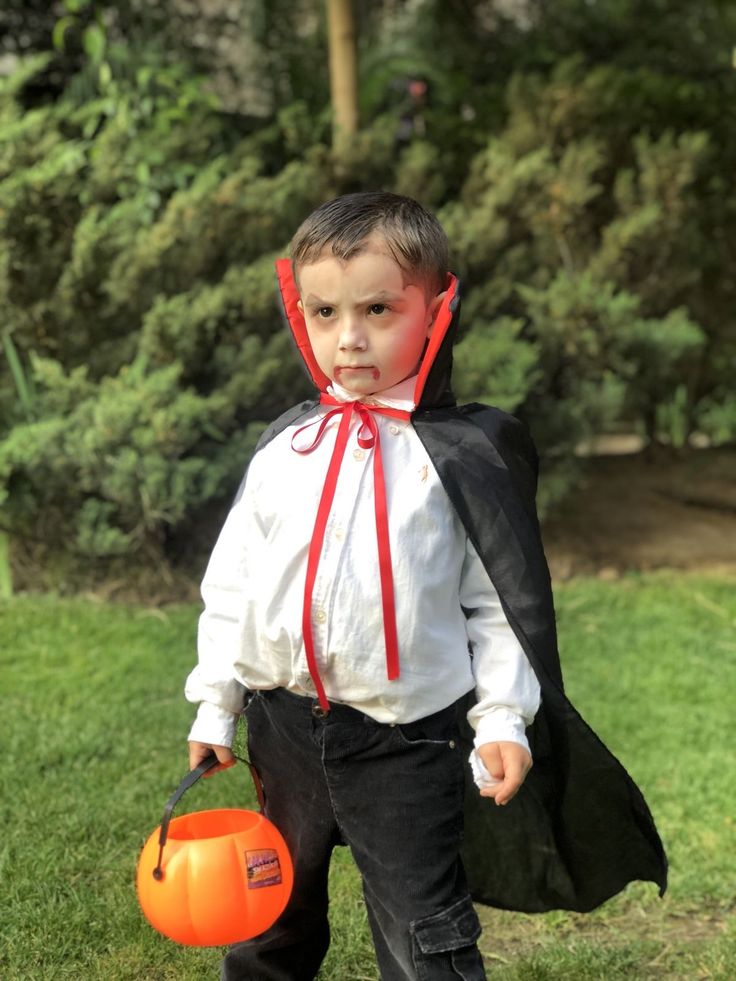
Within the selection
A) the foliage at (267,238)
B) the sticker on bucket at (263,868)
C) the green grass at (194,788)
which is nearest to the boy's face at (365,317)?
the sticker on bucket at (263,868)

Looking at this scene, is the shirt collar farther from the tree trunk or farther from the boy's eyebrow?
the tree trunk

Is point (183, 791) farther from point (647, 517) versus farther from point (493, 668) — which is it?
point (647, 517)

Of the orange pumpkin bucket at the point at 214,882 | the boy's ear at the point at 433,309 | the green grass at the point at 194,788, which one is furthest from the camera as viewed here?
the green grass at the point at 194,788

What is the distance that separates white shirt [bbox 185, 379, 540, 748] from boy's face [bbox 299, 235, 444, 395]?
7 centimetres

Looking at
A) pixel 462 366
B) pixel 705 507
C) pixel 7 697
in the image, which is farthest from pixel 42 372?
pixel 705 507

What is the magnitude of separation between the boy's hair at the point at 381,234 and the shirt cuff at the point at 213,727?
82 cm

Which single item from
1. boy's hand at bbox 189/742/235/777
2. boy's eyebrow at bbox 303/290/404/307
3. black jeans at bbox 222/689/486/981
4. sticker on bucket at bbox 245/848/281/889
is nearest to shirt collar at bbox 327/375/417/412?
boy's eyebrow at bbox 303/290/404/307

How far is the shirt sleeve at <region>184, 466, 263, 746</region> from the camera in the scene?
2.18m

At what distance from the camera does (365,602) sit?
201 cm

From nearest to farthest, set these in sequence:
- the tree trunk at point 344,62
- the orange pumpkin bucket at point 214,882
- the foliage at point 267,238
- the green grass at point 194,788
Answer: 1. the orange pumpkin bucket at point 214,882
2. the green grass at point 194,788
3. the foliage at point 267,238
4. the tree trunk at point 344,62

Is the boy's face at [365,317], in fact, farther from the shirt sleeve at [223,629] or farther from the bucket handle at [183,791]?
the bucket handle at [183,791]

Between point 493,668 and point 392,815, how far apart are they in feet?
1.01

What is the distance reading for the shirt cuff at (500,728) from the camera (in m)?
1.99

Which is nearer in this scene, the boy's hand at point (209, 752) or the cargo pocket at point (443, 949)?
the cargo pocket at point (443, 949)
